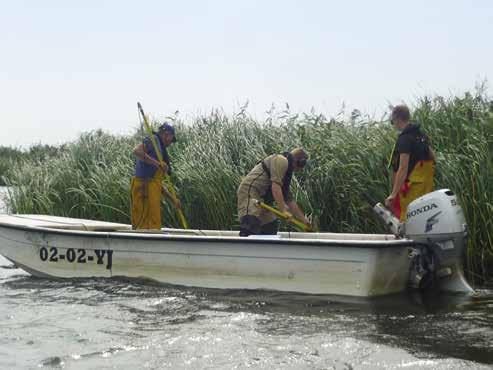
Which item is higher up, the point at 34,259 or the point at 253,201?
the point at 253,201

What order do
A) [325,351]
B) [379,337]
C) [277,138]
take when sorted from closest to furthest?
[325,351]
[379,337]
[277,138]

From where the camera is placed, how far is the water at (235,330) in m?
5.21

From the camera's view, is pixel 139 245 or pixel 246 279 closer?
pixel 246 279

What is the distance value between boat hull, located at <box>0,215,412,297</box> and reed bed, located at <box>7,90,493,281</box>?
1.18m

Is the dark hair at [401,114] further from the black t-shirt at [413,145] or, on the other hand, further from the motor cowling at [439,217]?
the motor cowling at [439,217]

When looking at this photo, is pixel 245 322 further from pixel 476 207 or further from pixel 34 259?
pixel 34 259

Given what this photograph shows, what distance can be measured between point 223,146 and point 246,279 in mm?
3621

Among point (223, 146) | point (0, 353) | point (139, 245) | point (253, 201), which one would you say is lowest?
point (0, 353)

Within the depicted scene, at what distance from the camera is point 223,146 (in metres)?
10.8

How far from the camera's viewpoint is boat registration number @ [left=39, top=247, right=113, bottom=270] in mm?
8422

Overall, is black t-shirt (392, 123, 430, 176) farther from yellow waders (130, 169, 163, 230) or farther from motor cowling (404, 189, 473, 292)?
yellow waders (130, 169, 163, 230)

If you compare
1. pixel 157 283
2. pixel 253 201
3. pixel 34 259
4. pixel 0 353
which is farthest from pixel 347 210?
pixel 0 353

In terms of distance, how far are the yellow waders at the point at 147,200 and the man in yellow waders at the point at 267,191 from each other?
1.57 metres

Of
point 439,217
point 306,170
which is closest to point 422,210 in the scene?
point 439,217
